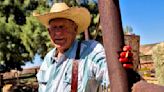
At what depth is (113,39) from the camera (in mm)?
2166

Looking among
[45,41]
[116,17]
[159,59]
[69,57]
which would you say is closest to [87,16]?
[69,57]

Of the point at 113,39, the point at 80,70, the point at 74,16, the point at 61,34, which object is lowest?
the point at 80,70

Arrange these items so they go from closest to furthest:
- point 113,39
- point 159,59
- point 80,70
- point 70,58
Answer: point 113,39
point 80,70
point 70,58
point 159,59

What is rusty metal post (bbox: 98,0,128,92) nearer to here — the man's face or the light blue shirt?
the light blue shirt

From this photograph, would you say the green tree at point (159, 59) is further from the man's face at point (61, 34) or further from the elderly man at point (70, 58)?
the man's face at point (61, 34)

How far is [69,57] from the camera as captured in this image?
3219 millimetres

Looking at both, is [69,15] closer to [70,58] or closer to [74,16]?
[74,16]

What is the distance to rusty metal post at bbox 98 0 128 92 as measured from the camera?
216 centimetres

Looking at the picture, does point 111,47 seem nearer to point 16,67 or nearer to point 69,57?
point 69,57

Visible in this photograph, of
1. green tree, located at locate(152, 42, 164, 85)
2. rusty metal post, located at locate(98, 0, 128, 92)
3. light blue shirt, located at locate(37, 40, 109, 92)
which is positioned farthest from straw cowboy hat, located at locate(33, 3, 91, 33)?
green tree, located at locate(152, 42, 164, 85)

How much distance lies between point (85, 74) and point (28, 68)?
14.7m

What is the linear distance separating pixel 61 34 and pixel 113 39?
110 cm

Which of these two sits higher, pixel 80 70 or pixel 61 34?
pixel 61 34

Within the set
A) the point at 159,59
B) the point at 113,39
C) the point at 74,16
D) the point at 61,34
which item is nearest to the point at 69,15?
the point at 74,16
